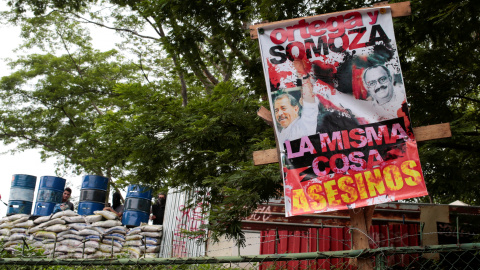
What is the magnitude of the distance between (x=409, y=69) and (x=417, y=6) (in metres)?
1.96

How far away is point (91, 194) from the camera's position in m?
12.2

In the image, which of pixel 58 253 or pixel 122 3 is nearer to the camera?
pixel 58 253

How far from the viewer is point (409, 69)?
8164 millimetres

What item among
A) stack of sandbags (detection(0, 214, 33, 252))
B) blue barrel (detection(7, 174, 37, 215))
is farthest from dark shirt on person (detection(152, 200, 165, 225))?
blue barrel (detection(7, 174, 37, 215))

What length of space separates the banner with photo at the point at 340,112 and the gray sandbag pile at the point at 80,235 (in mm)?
7406

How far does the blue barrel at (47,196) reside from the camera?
12281 millimetres

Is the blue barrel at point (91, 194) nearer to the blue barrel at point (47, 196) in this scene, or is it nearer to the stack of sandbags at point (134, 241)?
the blue barrel at point (47, 196)

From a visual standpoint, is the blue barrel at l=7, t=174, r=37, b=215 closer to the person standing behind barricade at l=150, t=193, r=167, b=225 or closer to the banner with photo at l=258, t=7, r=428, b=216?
the person standing behind barricade at l=150, t=193, r=167, b=225

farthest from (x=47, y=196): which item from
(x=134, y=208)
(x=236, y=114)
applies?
(x=236, y=114)

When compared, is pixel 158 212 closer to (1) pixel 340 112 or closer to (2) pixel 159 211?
(2) pixel 159 211

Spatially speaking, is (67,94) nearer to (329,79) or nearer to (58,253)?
(58,253)

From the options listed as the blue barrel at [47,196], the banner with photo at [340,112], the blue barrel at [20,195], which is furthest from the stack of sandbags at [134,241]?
the banner with photo at [340,112]

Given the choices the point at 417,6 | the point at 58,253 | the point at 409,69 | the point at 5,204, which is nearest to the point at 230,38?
the point at 409,69

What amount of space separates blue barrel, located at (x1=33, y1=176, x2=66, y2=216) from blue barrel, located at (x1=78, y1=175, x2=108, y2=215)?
2.40ft
